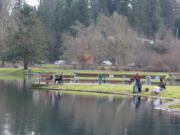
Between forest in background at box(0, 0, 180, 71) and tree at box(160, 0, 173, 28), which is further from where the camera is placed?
tree at box(160, 0, 173, 28)

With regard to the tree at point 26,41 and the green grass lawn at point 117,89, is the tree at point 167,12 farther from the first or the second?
the green grass lawn at point 117,89

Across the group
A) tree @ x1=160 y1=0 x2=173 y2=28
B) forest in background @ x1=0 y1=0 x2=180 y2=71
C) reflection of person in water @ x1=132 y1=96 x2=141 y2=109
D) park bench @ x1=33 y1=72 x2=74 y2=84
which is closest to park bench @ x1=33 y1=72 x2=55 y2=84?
park bench @ x1=33 y1=72 x2=74 y2=84

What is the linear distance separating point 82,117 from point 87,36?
63367 millimetres

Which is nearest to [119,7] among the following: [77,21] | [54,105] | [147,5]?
[147,5]

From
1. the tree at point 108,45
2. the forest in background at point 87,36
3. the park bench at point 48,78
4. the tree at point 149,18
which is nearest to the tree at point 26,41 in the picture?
the forest in background at point 87,36

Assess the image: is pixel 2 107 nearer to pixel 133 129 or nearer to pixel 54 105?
pixel 54 105

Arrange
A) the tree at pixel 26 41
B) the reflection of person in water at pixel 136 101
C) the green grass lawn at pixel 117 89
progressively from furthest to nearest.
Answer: the tree at pixel 26 41 → the green grass lawn at pixel 117 89 → the reflection of person in water at pixel 136 101

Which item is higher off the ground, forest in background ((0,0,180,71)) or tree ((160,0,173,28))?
tree ((160,0,173,28))

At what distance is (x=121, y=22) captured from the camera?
82750 millimetres

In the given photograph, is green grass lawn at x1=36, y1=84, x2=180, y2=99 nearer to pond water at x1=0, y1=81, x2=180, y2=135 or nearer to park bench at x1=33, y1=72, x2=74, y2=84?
park bench at x1=33, y1=72, x2=74, y2=84

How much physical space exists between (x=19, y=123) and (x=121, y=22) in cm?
6391

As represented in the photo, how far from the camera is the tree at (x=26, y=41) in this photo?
73938mm

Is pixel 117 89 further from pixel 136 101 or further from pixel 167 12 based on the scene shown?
pixel 167 12

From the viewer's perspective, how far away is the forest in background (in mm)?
75688
